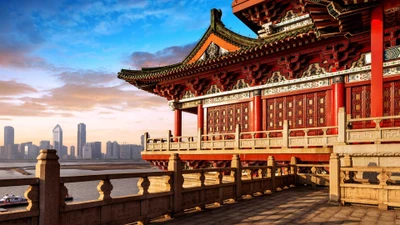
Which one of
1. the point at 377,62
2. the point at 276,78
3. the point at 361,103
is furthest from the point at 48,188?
the point at 276,78

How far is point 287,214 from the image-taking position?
763 cm

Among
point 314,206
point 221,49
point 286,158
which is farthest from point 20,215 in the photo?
point 221,49

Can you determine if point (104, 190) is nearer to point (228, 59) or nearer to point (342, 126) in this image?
point (342, 126)

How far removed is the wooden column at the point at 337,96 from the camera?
14.8m

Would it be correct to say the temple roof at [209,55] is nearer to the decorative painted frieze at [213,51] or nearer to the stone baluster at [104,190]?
the decorative painted frieze at [213,51]

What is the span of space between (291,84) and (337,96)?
8.43ft

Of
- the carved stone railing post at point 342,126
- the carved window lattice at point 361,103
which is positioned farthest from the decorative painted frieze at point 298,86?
the carved stone railing post at point 342,126

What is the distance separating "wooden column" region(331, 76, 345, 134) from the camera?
14.8 metres

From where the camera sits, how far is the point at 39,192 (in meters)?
5.17

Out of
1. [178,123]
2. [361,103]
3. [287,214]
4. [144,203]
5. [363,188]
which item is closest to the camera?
[144,203]

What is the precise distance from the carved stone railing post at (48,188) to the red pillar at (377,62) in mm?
10830

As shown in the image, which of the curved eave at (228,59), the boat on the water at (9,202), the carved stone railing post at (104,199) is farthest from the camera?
the boat on the water at (9,202)

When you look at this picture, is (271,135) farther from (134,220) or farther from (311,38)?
(134,220)

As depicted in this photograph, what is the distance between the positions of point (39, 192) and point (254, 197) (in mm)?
7296
